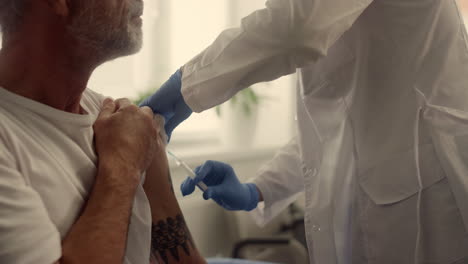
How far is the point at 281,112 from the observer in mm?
3652

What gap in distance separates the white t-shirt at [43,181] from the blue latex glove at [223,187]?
390mm

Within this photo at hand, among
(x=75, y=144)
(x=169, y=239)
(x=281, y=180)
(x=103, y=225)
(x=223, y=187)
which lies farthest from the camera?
(x=281, y=180)

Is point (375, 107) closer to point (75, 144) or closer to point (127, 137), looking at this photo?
point (127, 137)

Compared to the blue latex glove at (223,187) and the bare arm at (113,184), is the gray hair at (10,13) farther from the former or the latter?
the blue latex glove at (223,187)

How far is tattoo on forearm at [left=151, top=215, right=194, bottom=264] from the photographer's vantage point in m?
1.10

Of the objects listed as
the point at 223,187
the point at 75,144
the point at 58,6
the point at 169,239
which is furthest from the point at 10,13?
the point at 223,187

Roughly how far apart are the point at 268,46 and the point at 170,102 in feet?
1.10

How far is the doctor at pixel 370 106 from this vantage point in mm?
1012

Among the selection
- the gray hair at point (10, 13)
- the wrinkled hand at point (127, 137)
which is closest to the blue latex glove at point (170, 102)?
the wrinkled hand at point (127, 137)

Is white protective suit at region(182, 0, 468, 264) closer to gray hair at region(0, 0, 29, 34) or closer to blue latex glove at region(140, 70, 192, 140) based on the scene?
blue latex glove at region(140, 70, 192, 140)

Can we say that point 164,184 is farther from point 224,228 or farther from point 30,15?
point 224,228

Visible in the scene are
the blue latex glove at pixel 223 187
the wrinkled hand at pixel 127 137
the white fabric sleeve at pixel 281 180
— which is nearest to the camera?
the wrinkled hand at pixel 127 137

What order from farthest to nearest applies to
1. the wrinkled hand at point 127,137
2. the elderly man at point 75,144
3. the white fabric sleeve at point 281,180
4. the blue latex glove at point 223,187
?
the white fabric sleeve at point 281,180 → the blue latex glove at point 223,187 → the wrinkled hand at point 127,137 → the elderly man at point 75,144

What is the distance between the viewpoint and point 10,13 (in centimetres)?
96
